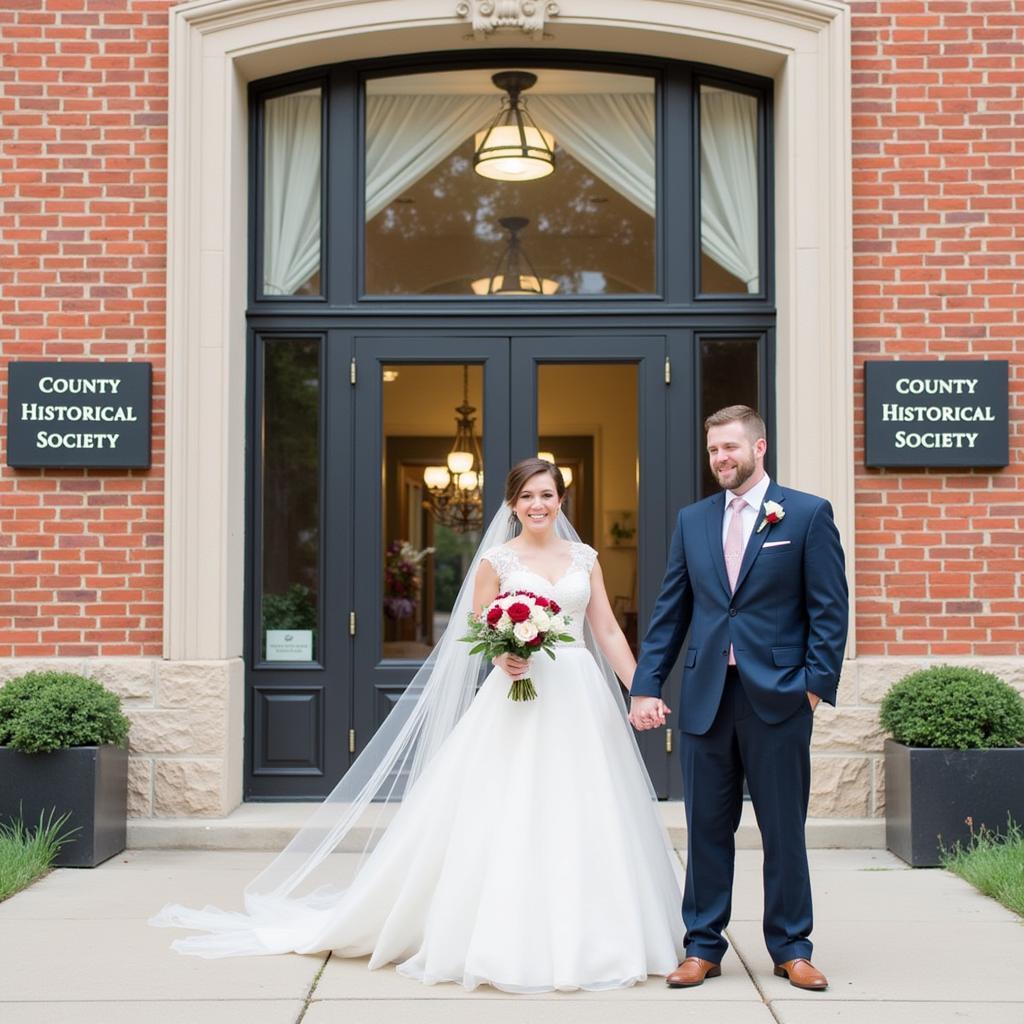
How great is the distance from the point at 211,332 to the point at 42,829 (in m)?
2.83

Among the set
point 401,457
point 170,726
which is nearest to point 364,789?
point 170,726

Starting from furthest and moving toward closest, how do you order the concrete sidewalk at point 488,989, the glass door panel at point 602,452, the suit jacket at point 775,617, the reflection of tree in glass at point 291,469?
the glass door panel at point 602,452 < the reflection of tree in glass at point 291,469 < the suit jacket at point 775,617 < the concrete sidewalk at point 488,989

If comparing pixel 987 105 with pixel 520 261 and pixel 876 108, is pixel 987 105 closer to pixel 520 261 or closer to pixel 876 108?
pixel 876 108

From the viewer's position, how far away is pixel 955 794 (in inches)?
262

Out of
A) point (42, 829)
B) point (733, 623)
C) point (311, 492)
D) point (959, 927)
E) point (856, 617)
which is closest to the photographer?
point (733, 623)

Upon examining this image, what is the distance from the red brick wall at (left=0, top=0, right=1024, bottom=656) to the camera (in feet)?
24.1

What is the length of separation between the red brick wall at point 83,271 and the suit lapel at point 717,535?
376cm

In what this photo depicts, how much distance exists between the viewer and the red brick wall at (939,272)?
734cm

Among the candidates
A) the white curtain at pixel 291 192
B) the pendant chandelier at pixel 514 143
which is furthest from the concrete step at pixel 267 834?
the pendant chandelier at pixel 514 143

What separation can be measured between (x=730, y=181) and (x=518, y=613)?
4118 mm

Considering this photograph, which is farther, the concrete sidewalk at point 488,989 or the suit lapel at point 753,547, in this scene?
the suit lapel at point 753,547

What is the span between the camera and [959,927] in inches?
217

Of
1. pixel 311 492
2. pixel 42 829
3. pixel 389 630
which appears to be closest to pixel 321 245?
pixel 311 492

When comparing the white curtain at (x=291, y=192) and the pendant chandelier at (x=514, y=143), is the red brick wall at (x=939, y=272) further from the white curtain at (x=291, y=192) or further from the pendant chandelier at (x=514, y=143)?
the white curtain at (x=291, y=192)
